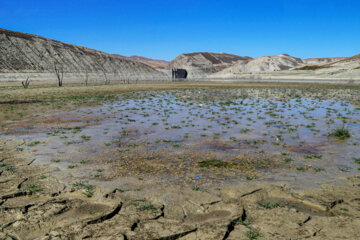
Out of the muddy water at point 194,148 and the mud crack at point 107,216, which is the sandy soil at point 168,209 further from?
the muddy water at point 194,148

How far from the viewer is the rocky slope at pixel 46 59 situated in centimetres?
9025

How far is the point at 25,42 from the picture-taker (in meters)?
104

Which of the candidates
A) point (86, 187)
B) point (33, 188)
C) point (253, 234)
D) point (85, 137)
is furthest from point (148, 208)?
point (85, 137)

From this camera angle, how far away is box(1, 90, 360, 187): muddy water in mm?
7504

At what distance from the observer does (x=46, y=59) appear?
341 ft

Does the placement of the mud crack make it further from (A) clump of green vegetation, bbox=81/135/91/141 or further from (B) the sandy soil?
(A) clump of green vegetation, bbox=81/135/91/141

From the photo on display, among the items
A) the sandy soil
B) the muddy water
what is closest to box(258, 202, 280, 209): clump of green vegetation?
the sandy soil

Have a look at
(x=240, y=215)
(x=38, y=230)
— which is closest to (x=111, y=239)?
Answer: (x=38, y=230)

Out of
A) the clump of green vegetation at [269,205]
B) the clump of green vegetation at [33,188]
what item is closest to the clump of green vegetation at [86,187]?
the clump of green vegetation at [33,188]

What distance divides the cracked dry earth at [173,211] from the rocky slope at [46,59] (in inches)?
3364

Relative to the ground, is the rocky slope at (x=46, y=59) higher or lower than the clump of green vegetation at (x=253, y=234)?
higher

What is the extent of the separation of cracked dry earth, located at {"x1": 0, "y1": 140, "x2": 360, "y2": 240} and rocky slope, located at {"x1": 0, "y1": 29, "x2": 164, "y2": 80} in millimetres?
85446

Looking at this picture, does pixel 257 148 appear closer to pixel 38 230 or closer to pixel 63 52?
pixel 38 230

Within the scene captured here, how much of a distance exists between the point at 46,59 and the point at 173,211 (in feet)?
370
